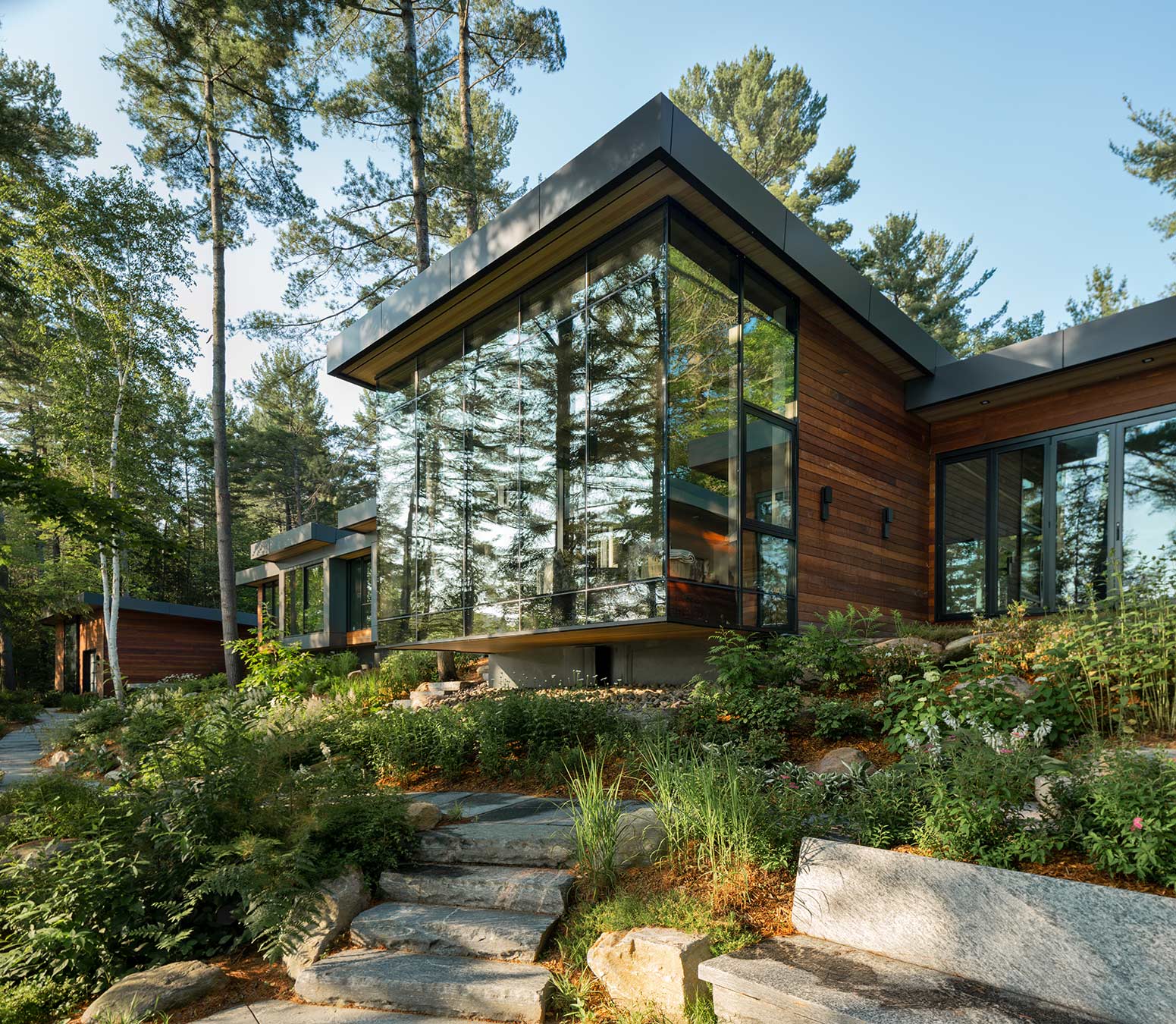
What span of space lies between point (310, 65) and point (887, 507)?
12.9 m

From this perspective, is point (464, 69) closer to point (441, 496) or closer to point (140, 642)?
point (441, 496)

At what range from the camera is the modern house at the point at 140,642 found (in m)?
19.1

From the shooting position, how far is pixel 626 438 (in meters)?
6.41

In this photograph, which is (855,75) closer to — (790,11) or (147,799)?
(790,11)

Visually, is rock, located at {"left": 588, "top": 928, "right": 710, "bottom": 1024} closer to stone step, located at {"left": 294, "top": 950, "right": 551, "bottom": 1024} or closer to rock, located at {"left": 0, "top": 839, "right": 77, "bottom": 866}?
stone step, located at {"left": 294, "top": 950, "right": 551, "bottom": 1024}

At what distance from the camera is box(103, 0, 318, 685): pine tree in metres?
12.2

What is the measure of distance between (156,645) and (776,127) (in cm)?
2146

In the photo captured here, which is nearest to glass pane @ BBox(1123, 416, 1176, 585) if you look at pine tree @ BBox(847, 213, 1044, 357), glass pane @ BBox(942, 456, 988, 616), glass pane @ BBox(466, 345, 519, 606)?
glass pane @ BBox(942, 456, 988, 616)

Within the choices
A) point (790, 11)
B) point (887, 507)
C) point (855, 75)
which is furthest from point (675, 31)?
point (887, 507)

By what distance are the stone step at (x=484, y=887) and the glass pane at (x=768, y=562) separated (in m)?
3.71

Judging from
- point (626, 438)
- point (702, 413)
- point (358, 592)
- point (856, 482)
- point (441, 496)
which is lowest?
point (358, 592)

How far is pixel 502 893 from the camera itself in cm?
343

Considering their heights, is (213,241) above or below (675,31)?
below

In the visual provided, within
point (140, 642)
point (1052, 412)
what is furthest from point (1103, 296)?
point (140, 642)
